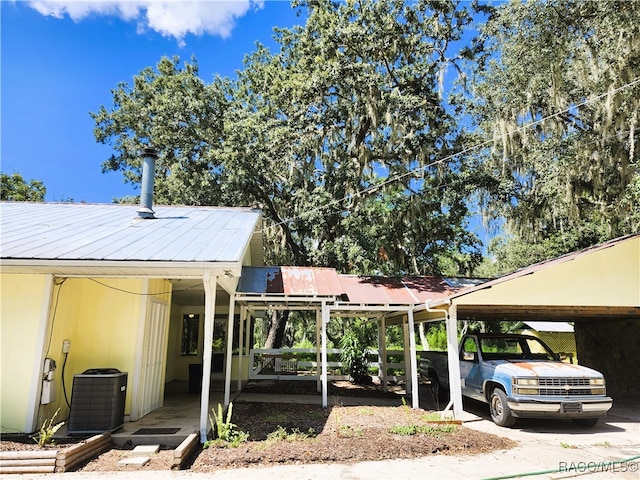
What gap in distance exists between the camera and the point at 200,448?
18.6 ft

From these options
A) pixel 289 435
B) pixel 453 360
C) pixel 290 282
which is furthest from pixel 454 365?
pixel 290 282

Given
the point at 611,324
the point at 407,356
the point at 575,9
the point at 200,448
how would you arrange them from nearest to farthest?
the point at 200,448
the point at 575,9
the point at 407,356
the point at 611,324

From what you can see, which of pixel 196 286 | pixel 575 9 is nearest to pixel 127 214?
pixel 196 286

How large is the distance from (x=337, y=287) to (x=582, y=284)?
498cm

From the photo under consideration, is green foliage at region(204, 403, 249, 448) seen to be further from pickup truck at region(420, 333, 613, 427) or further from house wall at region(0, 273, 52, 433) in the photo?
pickup truck at region(420, 333, 613, 427)

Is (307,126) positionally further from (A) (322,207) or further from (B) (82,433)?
(B) (82,433)

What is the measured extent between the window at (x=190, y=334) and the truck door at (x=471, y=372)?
29.8 feet

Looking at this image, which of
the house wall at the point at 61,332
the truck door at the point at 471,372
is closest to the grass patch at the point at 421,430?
the truck door at the point at 471,372

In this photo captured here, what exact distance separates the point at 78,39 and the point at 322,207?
8486 millimetres

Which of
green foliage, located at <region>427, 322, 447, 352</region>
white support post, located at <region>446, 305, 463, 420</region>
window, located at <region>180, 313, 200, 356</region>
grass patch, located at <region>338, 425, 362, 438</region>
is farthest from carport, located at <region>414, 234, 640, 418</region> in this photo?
green foliage, located at <region>427, 322, 447, 352</region>

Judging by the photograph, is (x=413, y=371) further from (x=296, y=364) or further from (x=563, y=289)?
(x=296, y=364)

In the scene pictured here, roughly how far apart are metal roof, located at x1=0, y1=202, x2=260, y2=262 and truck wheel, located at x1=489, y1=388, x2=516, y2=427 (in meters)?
5.32

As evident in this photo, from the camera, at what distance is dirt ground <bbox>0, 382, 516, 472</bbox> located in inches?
204

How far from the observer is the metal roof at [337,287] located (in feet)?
29.1
